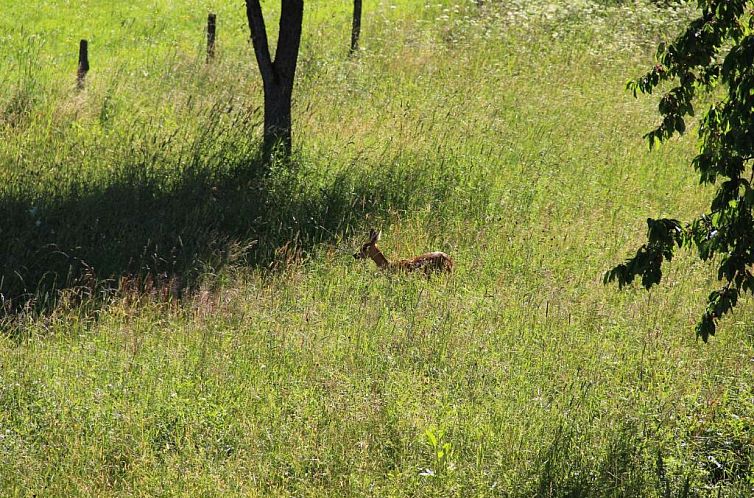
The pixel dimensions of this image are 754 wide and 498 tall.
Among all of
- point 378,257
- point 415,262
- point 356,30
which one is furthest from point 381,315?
point 356,30

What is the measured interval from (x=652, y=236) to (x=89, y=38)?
56.0ft

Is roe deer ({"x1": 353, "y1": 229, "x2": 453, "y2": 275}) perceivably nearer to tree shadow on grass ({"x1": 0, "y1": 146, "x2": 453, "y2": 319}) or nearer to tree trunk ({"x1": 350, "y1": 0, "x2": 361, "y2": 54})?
tree shadow on grass ({"x1": 0, "y1": 146, "x2": 453, "y2": 319})

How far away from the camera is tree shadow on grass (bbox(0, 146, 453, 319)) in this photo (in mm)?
9461

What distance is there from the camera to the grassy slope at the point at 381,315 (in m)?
6.20

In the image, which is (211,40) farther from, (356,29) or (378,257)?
(378,257)

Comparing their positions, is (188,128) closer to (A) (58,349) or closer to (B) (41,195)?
(B) (41,195)

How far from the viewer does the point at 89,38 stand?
20.5m

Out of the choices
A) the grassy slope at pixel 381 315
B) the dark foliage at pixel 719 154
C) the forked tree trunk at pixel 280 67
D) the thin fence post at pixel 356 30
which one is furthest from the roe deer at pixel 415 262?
the thin fence post at pixel 356 30

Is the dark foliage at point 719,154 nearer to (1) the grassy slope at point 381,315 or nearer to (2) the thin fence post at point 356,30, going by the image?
(1) the grassy slope at point 381,315

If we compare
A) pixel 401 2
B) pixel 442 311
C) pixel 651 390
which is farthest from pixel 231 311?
pixel 401 2

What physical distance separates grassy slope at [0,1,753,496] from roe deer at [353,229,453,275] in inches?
6.7

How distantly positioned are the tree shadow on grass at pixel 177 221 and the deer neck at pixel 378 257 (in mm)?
720

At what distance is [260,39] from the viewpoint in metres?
12.3

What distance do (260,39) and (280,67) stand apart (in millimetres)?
425
